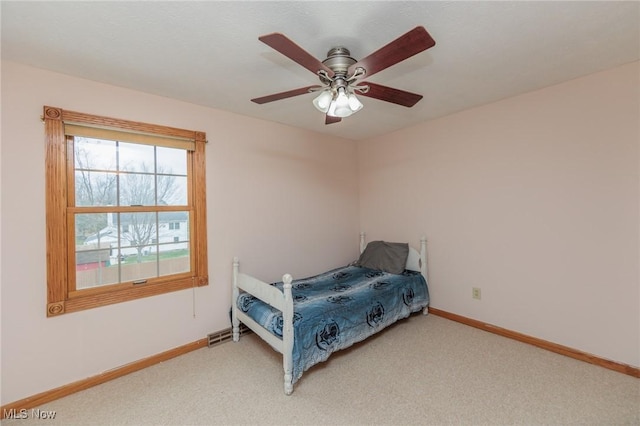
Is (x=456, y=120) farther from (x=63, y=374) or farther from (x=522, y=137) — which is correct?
(x=63, y=374)

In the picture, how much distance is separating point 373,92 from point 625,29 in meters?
1.55

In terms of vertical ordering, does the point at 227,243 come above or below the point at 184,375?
above

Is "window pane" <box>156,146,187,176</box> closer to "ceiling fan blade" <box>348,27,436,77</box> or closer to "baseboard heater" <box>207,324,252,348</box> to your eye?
"baseboard heater" <box>207,324,252,348</box>

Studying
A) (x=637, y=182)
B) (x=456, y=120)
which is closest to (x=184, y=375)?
(x=456, y=120)

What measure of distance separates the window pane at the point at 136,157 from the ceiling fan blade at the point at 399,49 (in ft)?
6.37

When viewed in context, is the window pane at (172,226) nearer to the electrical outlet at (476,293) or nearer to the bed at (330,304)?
the bed at (330,304)

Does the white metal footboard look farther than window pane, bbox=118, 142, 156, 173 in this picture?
No

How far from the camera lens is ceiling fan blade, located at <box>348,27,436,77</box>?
1176mm

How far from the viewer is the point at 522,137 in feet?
8.52

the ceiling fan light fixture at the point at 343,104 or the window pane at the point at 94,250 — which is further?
the window pane at the point at 94,250

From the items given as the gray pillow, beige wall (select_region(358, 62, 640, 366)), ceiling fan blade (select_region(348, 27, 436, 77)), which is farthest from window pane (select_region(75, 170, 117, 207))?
beige wall (select_region(358, 62, 640, 366))

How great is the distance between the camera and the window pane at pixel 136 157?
230 cm
